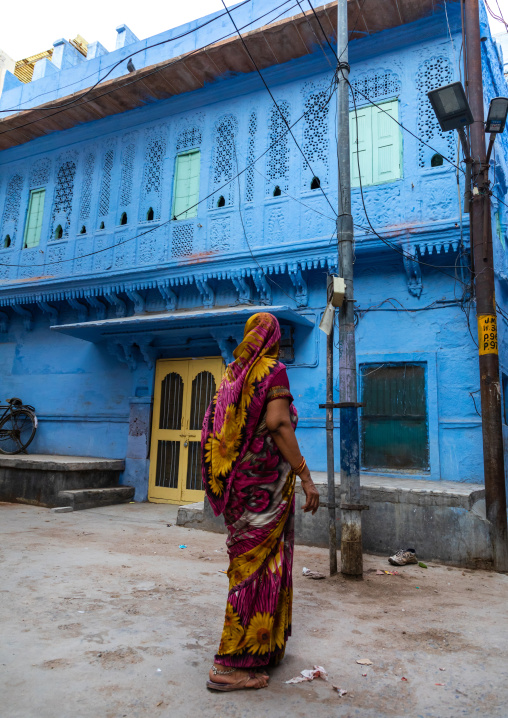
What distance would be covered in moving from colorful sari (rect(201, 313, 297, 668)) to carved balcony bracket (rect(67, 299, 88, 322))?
8371 millimetres

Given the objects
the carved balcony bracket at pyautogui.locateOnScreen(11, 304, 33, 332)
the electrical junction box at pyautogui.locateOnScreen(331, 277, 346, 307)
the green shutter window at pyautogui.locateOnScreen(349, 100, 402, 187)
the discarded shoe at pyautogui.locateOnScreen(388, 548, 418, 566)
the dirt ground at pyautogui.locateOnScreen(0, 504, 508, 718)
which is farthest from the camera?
the carved balcony bracket at pyautogui.locateOnScreen(11, 304, 33, 332)

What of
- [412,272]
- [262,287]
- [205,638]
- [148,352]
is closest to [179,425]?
[148,352]

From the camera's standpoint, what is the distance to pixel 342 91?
503 cm

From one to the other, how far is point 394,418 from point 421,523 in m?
2.12

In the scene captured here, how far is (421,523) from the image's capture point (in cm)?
525

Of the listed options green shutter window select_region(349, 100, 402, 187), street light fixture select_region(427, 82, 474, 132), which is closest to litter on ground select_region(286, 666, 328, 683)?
street light fixture select_region(427, 82, 474, 132)

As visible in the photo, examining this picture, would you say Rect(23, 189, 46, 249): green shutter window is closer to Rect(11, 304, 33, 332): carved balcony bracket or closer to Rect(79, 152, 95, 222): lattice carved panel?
Rect(79, 152, 95, 222): lattice carved panel

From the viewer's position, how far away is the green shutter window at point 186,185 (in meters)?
9.32

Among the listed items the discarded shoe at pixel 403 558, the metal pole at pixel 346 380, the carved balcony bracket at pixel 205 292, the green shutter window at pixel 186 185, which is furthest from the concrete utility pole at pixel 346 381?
the green shutter window at pixel 186 185

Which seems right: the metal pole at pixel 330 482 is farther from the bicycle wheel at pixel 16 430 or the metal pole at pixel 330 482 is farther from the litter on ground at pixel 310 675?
the bicycle wheel at pixel 16 430

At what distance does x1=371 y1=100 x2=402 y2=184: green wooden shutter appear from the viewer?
25.1ft

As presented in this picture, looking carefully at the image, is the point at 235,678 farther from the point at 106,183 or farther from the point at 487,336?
the point at 106,183

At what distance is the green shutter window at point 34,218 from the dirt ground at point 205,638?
7775 millimetres

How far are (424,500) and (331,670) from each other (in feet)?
9.97
